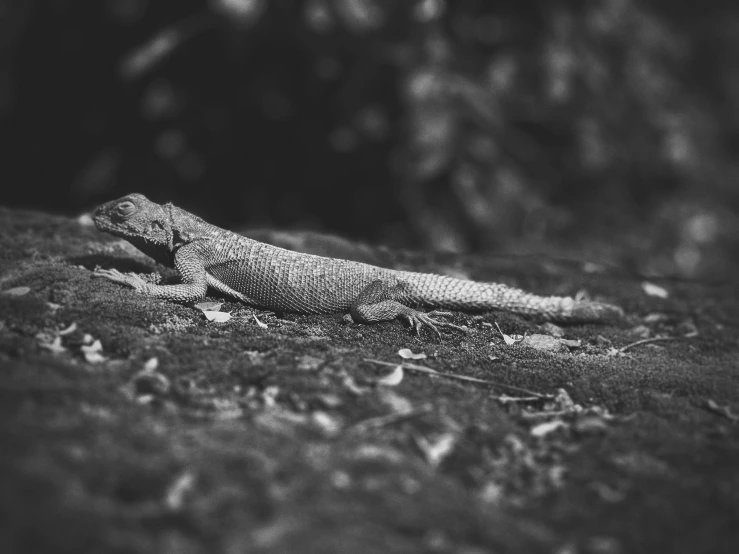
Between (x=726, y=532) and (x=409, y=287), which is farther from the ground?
(x=409, y=287)

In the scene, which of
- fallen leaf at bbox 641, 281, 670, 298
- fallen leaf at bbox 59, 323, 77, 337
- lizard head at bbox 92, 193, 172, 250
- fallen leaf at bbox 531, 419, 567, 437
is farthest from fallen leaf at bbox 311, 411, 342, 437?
fallen leaf at bbox 641, 281, 670, 298

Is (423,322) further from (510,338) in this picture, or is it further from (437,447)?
(437,447)

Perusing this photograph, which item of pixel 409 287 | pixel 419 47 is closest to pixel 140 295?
pixel 409 287

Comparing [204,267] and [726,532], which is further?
[204,267]

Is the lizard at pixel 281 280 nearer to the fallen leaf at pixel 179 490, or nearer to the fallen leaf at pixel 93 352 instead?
the fallen leaf at pixel 93 352

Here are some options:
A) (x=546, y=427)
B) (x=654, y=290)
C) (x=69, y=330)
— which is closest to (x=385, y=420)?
(x=546, y=427)

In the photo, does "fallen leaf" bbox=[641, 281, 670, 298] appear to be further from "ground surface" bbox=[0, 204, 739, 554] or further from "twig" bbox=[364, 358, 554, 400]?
"twig" bbox=[364, 358, 554, 400]

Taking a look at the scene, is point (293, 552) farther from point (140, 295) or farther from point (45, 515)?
point (140, 295)
